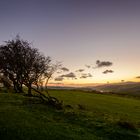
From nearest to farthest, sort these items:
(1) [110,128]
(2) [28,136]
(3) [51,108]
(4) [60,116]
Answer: (2) [28,136] < (1) [110,128] < (4) [60,116] < (3) [51,108]

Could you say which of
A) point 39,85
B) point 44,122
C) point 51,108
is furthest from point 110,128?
point 39,85

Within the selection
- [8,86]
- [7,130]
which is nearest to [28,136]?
[7,130]

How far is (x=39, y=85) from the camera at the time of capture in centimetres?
5212

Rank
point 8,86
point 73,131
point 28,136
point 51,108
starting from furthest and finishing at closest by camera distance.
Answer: point 8,86
point 51,108
point 73,131
point 28,136

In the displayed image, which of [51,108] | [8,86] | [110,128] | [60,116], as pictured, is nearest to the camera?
[110,128]

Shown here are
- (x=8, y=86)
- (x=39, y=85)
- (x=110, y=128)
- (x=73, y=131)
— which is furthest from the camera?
(x=8, y=86)

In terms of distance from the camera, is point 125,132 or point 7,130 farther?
point 125,132

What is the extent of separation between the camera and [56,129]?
88.1 ft

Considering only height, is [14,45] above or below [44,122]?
above

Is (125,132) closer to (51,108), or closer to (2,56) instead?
(51,108)

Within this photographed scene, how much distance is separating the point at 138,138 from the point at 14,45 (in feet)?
117

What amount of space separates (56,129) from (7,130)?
437 centimetres

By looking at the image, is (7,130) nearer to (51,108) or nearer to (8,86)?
(51,108)

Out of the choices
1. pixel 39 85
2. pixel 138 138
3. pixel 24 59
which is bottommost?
pixel 138 138
